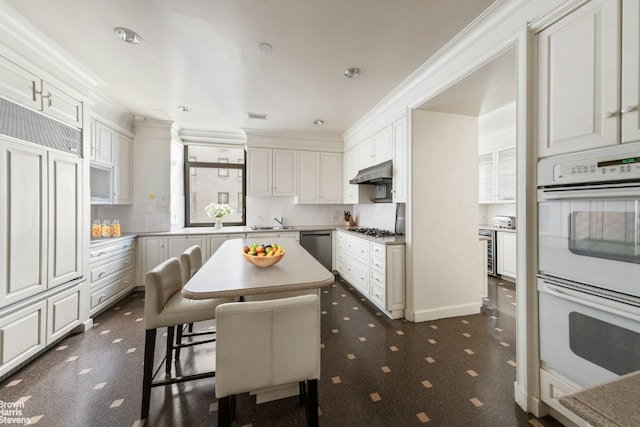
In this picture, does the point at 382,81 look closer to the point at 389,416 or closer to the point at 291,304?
the point at 291,304

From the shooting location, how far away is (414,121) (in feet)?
9.07

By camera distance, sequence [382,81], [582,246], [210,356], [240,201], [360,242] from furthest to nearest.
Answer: [240,201], [360,242], [382,81], [210,356], [582,246]

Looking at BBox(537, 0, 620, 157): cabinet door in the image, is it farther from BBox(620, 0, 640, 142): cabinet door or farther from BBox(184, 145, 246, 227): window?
BBox(184, 145, 246, 227): window

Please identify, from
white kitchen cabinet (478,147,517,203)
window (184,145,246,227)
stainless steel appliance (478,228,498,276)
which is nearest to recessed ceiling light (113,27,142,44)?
window (184,145,246,227)

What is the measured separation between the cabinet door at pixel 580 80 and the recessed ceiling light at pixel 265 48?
1.94m

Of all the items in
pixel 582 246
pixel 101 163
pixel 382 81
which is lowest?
pixel 582 246

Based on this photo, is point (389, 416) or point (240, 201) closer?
point (389, 416)

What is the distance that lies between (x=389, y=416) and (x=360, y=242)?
2187 mm

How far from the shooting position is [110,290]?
3105 millimetres

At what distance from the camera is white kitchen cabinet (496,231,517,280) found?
13.3ft

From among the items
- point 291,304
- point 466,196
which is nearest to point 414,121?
point 466,196

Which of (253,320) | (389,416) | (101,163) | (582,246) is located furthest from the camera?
(101,163)

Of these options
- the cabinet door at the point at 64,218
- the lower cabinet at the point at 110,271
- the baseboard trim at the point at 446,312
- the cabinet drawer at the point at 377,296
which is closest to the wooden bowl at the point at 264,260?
the cabinet drawer at the point at 377,296

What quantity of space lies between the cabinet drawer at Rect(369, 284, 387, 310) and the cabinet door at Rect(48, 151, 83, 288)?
3267 mm
